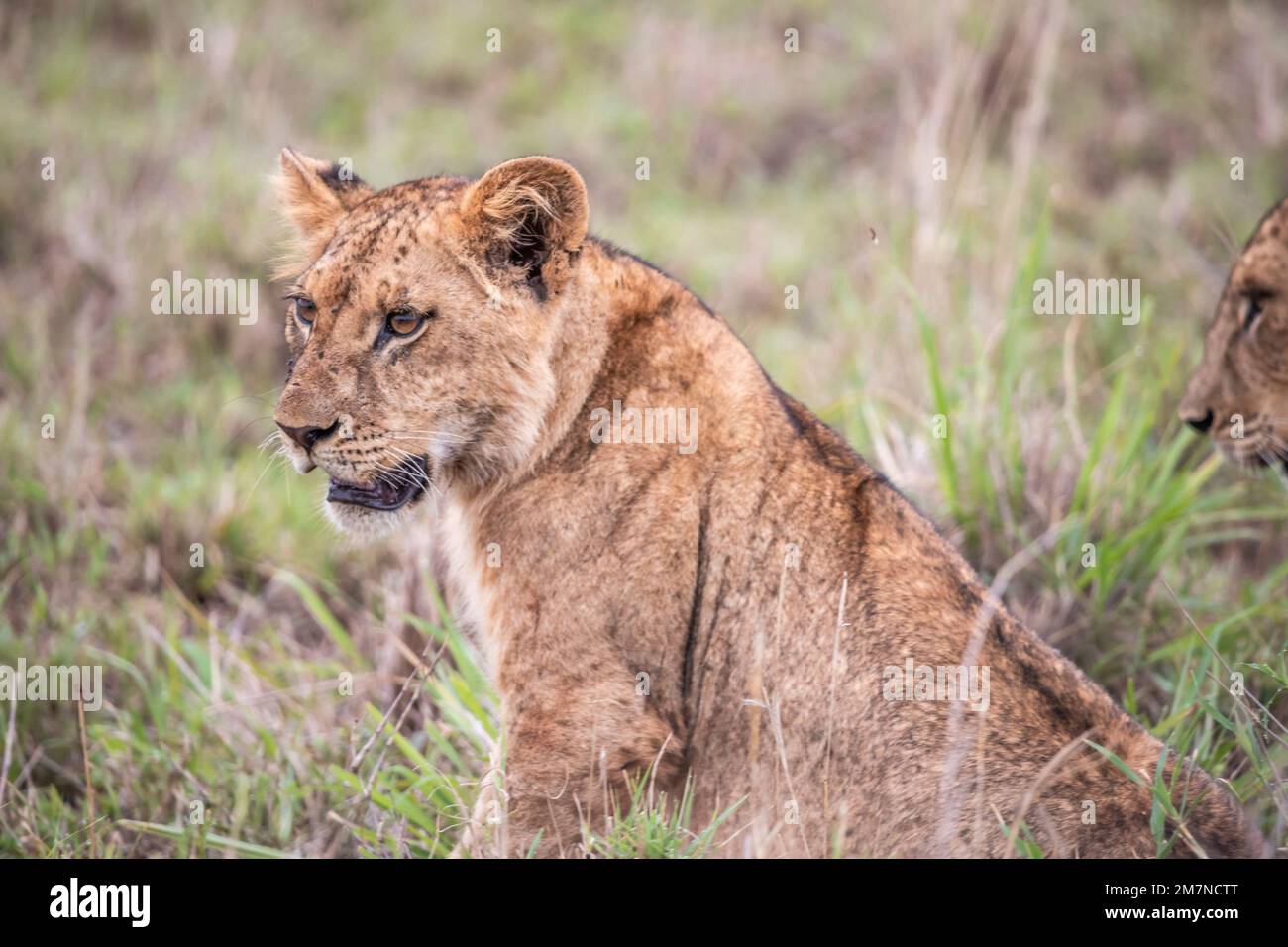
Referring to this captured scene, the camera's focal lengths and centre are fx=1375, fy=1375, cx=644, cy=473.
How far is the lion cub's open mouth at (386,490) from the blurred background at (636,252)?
49 cm

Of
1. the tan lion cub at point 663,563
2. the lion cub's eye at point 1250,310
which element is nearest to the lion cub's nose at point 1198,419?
the lion cub's eye at point 1250,310

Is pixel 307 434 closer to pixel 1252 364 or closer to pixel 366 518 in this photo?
pixel 366 518

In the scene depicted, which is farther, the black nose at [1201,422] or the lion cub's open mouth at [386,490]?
the black nose at [1201,422]

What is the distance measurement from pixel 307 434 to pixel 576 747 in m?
1.12

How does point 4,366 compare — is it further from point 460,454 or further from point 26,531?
point 460,454

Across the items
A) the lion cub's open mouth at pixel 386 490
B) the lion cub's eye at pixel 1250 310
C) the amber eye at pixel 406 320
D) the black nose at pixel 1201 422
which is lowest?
the lion cub's open mouth at pixel 386 490

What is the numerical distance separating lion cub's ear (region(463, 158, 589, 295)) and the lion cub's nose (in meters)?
2.77

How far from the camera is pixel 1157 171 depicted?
977cm

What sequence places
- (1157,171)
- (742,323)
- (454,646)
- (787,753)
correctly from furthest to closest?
(1157,171) → (742,323) → (454,646) → (787,753)

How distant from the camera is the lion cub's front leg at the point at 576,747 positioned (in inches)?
142

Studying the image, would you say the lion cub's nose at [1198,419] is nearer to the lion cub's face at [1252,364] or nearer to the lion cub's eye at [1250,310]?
the lion cub's face at [1252,364]

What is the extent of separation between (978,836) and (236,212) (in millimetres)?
6802

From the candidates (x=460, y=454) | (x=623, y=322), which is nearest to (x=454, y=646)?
(x=460, y=454)
